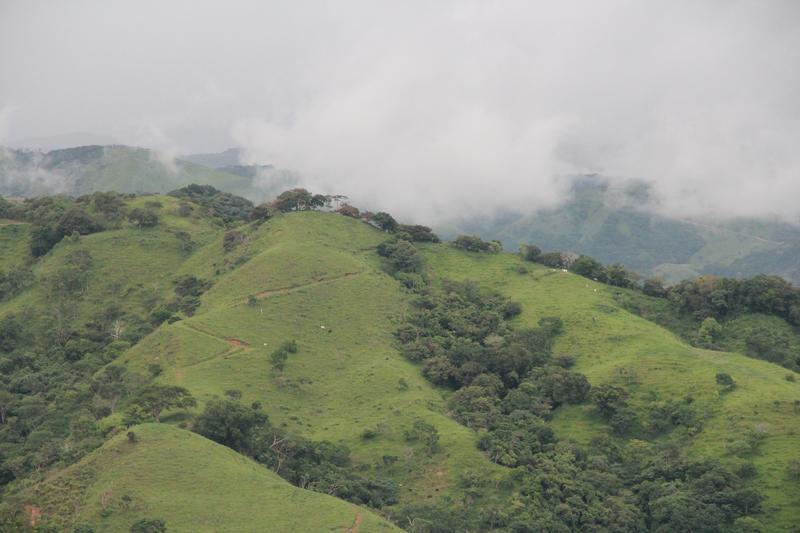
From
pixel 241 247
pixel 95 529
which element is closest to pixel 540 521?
pixel 95 529

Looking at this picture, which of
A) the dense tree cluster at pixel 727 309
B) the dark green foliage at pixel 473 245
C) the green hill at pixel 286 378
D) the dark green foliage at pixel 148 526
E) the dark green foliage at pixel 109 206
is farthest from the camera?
the dark green foliage at pixel 109 206

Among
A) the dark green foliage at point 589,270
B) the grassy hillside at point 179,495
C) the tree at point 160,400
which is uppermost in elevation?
the dark green foliage at point 589,270

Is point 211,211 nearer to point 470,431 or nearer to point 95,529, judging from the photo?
point 470,431

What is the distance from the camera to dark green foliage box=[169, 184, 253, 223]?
152 metres

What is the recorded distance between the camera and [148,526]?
50.6 meters

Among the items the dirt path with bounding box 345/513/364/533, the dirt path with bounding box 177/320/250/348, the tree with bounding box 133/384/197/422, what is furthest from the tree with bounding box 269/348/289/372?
the dirt path with bounding box 345/513/364/533

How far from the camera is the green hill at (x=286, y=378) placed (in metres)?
57.5

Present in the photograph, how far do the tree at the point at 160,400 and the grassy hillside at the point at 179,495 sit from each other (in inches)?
298

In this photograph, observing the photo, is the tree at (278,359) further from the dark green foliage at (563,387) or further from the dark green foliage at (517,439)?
the dark green foliage at (563,387)

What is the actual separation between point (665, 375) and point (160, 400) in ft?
172

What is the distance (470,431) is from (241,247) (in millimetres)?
52894

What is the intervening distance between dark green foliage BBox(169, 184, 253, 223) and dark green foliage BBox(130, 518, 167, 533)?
97814 mm

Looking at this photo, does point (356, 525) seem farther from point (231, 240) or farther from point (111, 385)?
point (231, 240)

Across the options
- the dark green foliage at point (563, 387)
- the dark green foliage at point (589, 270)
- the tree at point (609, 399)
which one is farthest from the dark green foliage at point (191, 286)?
the dark green foliage at point (589, 270)
